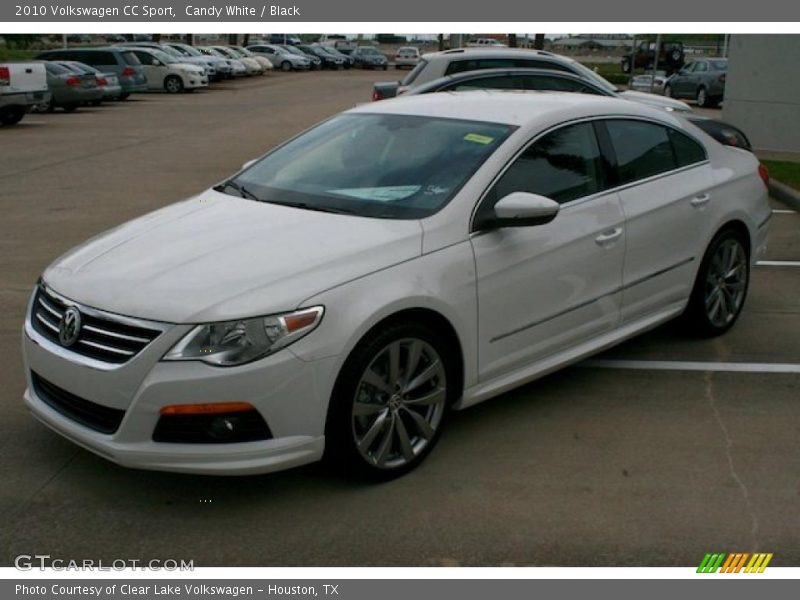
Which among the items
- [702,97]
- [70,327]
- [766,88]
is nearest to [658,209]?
[70,327]

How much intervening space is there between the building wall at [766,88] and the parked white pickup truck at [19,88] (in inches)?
564

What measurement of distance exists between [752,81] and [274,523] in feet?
51.1

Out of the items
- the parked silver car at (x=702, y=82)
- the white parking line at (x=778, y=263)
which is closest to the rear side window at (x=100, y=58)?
the parked silver car at (x=702, y=82)

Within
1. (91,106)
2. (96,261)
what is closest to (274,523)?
(96,261)

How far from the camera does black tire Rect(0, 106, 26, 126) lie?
20875 mm

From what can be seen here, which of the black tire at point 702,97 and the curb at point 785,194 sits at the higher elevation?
the curb at point 785,194

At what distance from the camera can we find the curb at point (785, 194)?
11.4m

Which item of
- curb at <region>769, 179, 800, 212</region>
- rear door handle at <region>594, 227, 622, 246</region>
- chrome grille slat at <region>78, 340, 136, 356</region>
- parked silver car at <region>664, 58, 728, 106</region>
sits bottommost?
parked silver car at <region>664, 58, 728, 106</region>

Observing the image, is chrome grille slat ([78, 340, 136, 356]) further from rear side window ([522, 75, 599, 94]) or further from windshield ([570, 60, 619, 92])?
windshield ([570, 60, 619, 92])

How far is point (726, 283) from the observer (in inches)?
249

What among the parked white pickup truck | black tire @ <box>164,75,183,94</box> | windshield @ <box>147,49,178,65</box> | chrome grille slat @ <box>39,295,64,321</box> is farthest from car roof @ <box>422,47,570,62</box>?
windshield @ <box>147,49,178,65</box>

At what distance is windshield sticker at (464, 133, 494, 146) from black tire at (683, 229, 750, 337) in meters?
1.85

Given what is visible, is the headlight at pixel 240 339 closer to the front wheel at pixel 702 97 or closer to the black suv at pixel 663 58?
the front wheel at pixel 702 97
